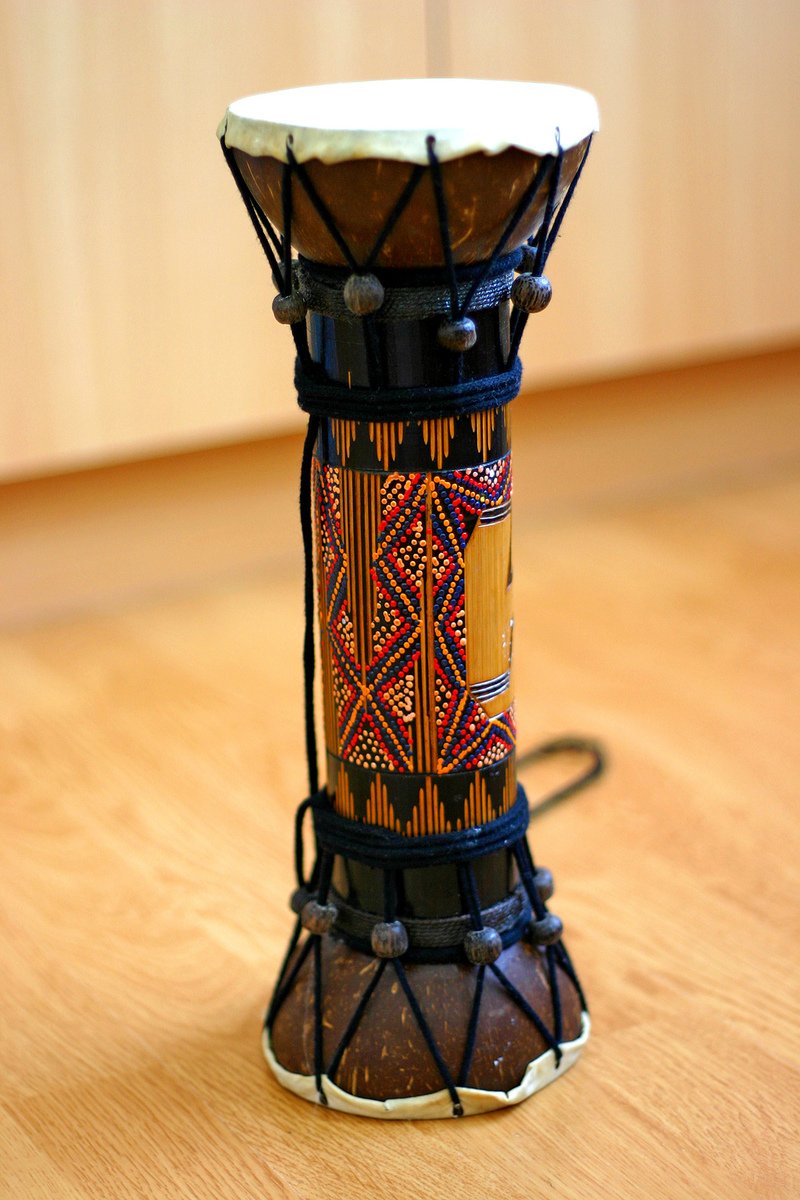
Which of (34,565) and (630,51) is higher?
(630,51)

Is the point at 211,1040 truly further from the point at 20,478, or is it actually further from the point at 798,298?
the point at 798,298

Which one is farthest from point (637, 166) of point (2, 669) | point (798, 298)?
point (2, 669)

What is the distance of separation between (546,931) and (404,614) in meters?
0.25

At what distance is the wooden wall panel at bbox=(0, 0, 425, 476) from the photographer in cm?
164

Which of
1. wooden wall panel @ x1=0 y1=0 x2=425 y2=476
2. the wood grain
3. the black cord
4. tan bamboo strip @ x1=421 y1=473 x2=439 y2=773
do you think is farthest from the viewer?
the wood grain

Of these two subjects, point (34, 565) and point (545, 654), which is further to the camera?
point (34, 565)

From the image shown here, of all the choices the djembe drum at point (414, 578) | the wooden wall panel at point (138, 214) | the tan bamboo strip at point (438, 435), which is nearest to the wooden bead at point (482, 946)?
the djembe drum at point (414, 578)

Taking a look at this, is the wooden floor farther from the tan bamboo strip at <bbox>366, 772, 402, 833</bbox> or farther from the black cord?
the tan bamboo strip at <bbox>366, 772, 402, 833</bbox>

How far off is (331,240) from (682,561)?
1121mm

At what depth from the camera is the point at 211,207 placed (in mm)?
1741

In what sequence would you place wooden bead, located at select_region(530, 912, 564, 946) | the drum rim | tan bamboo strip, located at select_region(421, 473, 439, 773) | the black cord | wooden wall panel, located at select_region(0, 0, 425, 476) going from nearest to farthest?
the drum rim
tan bamboo strip, located at select_region(421, 473, 439, 773)
wooden bead, located at select_region(530, 912, 564, 946)
the black cord
wooden wall panel, located at select_region(0, 0, 425, 476)

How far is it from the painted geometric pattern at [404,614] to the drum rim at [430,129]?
0.19 m

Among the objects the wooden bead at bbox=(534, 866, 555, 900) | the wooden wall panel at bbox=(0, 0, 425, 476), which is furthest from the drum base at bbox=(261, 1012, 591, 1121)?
the wooden wall panel at bbox=(0, 0, 425, 476)

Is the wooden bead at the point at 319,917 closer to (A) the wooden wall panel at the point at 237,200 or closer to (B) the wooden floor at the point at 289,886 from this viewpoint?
(B) the wooden floor at the point at 289,886
